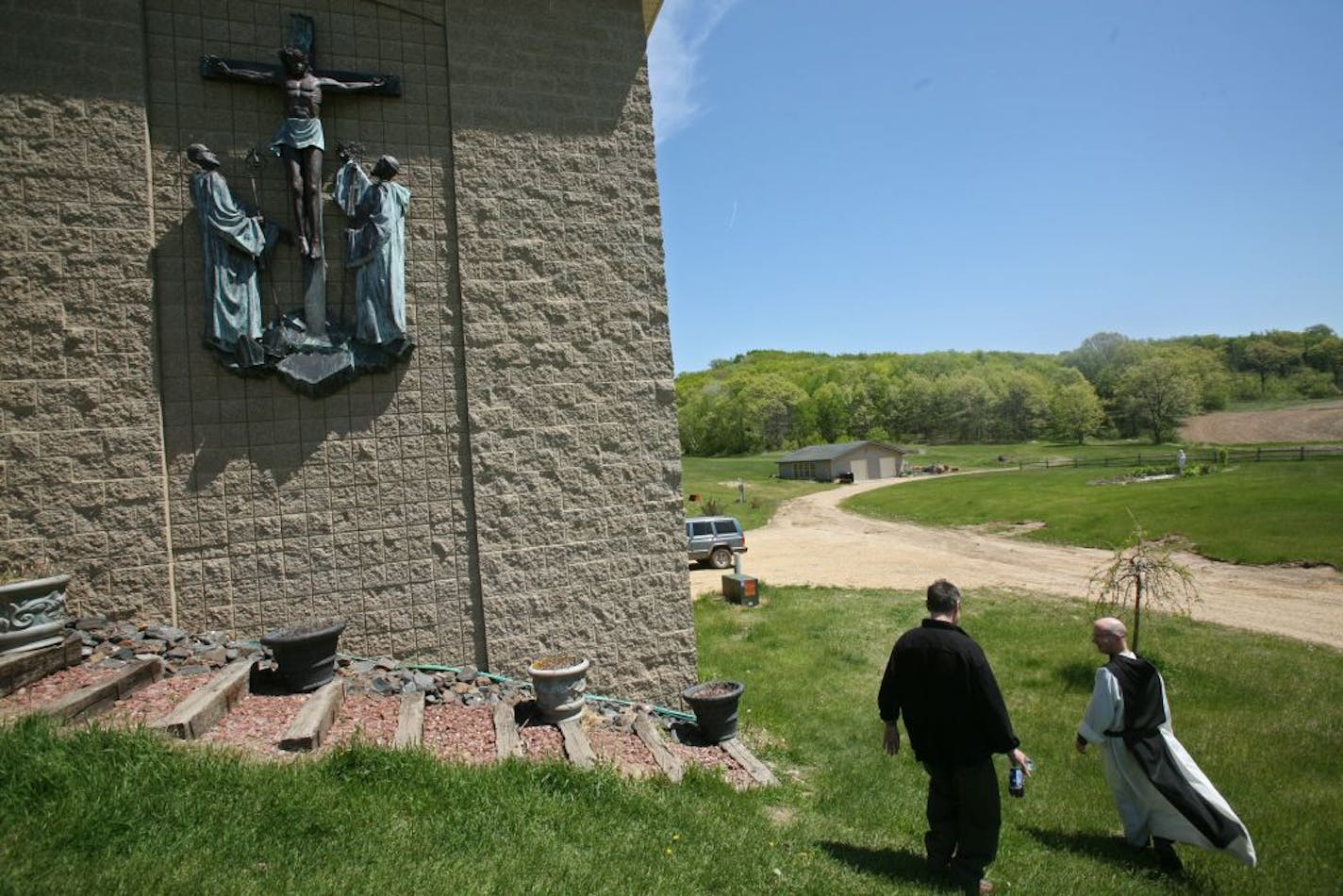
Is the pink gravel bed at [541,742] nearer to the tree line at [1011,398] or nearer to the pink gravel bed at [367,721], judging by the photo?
the pink gravel bed at [367,721]

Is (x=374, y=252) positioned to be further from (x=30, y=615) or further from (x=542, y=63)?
(x=30, y=615)

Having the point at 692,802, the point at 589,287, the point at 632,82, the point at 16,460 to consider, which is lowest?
the point at 692,802

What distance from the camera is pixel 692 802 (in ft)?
16.5

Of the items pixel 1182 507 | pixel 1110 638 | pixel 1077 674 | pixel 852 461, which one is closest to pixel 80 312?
pixel 1110 638

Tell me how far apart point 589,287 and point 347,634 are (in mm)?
4129

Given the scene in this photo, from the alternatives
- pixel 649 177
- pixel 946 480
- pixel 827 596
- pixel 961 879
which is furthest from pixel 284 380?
pixel 946 480

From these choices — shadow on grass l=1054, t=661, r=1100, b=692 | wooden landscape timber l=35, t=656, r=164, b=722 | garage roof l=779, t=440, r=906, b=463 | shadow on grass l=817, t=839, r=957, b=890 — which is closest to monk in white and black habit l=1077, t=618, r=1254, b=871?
shadow on grass l=817, t=839, r=957, b=890

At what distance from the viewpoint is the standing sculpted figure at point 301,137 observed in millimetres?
7016

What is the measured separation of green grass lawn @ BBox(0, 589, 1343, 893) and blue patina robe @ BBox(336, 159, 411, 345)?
404cm

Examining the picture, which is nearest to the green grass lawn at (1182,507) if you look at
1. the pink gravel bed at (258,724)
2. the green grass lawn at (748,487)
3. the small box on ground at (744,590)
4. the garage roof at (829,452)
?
the green grass lawn at (748,487)

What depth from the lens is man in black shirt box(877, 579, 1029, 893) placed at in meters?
4.37

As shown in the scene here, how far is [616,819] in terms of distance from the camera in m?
4.55

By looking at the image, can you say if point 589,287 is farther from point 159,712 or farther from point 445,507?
point 159,712

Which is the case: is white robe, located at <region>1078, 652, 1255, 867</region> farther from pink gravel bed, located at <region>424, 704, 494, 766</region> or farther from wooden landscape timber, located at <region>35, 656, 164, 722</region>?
wooden landscape timber, located at <region>35, 656, 164, 722</region>
